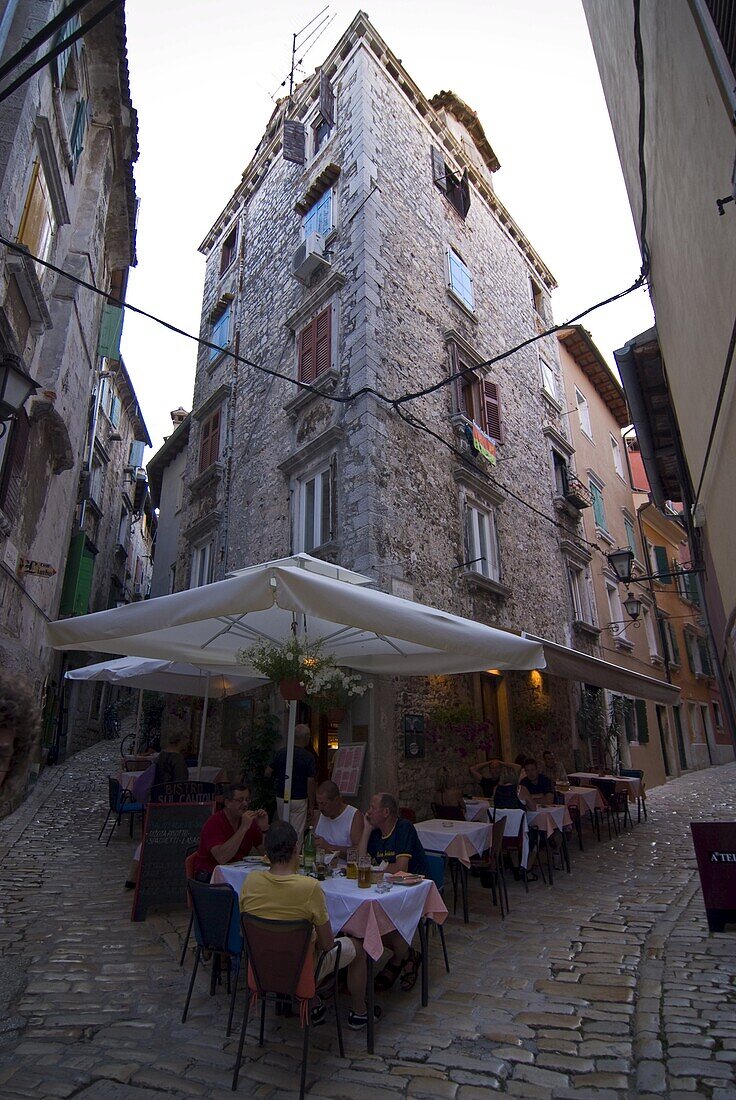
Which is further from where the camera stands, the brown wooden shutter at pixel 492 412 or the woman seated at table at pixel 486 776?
the brown wooden shutter at pixel 492 412

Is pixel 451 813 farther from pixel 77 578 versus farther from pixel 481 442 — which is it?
pixel 77 578

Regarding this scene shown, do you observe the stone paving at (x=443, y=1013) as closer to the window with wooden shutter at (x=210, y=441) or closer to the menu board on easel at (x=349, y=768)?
the menu board on easel at (x=349, y=768)

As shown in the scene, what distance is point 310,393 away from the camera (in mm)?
11688

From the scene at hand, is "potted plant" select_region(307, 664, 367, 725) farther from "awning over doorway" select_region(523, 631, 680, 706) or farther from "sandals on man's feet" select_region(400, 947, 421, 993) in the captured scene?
"sandals on man's feet" select_region(400, 947, 421, 993)

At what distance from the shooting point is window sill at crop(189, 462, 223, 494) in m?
14.4

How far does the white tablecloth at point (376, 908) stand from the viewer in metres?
3.47

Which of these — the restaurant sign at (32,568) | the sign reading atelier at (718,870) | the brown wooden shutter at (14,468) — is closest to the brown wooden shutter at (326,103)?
the brown wooden shutter at (14,468)

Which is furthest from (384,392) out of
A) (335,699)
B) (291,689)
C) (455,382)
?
(291,689)

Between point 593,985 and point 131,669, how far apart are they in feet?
21.7

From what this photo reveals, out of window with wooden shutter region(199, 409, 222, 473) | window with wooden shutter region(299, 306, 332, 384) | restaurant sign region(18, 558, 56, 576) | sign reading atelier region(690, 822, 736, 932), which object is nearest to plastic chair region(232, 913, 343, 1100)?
sign reading atelier region(690, 822, 736, 932)

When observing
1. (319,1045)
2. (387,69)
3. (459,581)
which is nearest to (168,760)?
(319,1045)

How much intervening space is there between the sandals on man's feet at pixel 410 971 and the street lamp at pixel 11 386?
5168mm

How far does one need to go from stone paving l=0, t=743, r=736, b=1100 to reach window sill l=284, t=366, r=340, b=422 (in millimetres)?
8387

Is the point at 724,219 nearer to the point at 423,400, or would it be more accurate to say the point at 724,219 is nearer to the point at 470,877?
the point at 470,877
